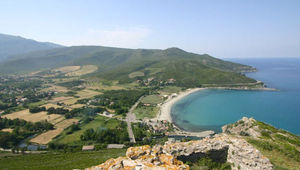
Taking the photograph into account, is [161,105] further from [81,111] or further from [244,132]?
[244,132]

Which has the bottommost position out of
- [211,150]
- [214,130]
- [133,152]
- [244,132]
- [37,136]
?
[37,136]

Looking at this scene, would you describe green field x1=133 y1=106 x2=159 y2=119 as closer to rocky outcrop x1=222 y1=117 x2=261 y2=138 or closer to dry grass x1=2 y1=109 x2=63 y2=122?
dry grass x1=2 y1=109 x2=63 y2=122

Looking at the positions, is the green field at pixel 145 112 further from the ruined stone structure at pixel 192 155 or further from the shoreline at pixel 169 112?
the ruined stone structure at pixel 192 155

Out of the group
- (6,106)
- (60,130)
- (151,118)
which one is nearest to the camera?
(60,130)

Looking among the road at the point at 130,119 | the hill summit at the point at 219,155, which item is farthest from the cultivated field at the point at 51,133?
Answer: the hill summit at the point at 219,155

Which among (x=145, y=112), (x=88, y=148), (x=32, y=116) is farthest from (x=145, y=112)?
(x=32, y=116)

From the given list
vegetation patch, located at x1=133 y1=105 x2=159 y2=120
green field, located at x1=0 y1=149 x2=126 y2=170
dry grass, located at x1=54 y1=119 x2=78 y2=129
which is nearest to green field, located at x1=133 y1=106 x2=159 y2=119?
vegetation patch, located at x1=133 y1=105 x2=159 y2=120

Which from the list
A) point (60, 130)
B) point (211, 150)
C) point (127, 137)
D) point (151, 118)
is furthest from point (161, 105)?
point (211, 150)
